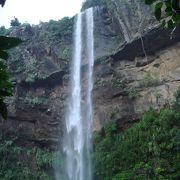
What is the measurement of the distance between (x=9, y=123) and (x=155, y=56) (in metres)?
7.94

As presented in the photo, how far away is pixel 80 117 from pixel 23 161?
3.83m

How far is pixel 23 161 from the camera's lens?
1672cm

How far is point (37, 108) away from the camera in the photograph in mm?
18578

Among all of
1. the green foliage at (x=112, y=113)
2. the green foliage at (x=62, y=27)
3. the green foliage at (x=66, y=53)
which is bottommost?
the green foliage at (x=112, y=113)

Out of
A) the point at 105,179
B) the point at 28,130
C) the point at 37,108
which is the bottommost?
the point at 105,179

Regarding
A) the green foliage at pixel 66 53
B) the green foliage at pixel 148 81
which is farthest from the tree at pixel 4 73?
the green foliage at pixel 66 53

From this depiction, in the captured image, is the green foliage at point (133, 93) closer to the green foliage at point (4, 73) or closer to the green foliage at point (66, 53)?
the green foliage at point (66, 53)

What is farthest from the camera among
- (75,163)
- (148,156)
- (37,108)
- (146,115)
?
(37,108)

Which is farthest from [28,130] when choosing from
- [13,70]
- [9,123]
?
[13,70]

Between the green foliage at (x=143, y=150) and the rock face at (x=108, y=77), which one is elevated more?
the rock face at (x=108, y=77)

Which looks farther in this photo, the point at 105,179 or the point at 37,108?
the point at 37,108

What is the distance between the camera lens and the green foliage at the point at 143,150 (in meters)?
13.9

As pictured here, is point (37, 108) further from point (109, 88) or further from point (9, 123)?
point (109, 88)

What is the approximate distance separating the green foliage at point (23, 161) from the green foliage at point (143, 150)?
2406 millimetres
